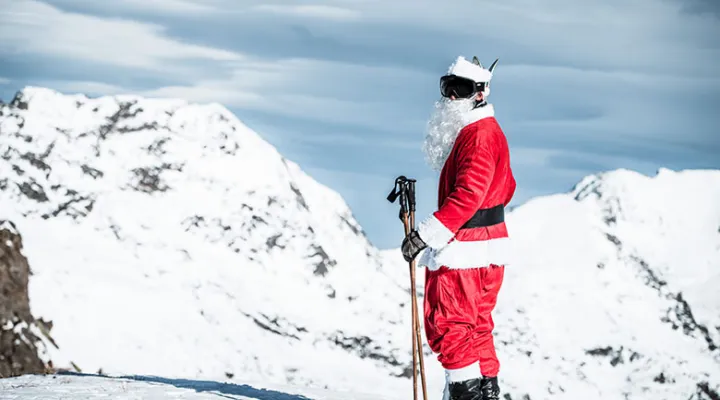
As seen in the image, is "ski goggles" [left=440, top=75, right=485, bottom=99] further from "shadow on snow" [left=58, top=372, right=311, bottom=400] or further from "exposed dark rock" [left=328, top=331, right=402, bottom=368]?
"exposed dark rock" [left=328, top=331, right=402, bottom=368]

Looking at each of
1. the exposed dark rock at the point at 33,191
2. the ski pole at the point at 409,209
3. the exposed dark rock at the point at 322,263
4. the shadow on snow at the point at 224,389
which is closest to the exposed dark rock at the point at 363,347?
the exposed dark rock at the point at 322,263

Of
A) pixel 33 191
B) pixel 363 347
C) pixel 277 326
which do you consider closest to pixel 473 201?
pixel 277 326

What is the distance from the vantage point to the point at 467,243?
251 inches

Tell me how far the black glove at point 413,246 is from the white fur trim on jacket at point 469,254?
0.16 metres

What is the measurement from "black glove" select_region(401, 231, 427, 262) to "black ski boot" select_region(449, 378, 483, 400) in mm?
1022

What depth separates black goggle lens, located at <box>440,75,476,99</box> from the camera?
21.7 feet

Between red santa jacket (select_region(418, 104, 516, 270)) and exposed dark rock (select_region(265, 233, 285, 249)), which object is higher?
exposed dark rock (select_region(265, 233, 285, 249))

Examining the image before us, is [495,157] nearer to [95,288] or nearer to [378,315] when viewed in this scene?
[95,288]

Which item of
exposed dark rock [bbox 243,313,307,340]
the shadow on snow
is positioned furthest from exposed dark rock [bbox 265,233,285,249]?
the shadow on snow

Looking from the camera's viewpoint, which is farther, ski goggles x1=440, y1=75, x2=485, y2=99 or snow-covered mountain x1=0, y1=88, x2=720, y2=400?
snow-covered mountain x1=0, y1=88, x2=720, y2=400

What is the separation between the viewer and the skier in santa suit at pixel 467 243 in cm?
621

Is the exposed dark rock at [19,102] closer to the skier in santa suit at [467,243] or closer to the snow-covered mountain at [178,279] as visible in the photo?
the snow-covered mountain at [178,279]

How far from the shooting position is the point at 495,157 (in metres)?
6.32

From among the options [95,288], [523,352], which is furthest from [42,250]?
[523,352]
